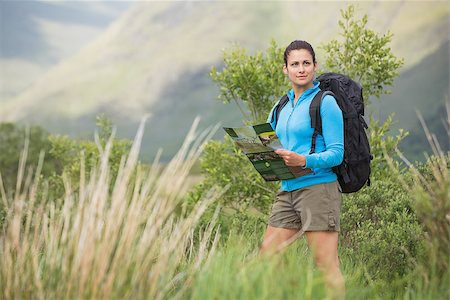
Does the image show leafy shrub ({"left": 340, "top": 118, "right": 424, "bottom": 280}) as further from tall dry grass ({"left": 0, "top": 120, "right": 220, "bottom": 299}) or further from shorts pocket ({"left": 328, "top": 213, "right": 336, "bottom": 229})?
tall dry grass ({"left": 0, "top": 120, "right": 220, "bottom": 299})

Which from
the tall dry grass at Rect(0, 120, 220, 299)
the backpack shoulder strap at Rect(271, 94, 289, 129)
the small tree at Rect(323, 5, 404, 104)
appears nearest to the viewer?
the tall dry grass at Rect(0, 120, 220, 299)

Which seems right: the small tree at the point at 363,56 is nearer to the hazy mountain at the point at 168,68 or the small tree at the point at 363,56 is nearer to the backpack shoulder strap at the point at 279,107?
the backpack shoulder strap at the point at 279,107

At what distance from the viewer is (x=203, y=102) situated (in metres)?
168

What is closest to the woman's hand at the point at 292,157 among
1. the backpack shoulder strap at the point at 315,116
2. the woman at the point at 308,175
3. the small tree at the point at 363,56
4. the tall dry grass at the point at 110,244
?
the woman at the point at 308,175

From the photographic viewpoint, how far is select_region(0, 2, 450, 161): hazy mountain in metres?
150

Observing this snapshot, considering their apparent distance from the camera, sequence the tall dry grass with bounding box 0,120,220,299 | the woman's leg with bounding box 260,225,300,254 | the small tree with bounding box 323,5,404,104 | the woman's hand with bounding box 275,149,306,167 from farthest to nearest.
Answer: the small tree with bounding box 323,5,404,104, the woman's leg with bounding box 260,225,300,254, the woman's hand with bounding box 275,149,306,167, the tall dry grass with bounding box 0,120,220,299

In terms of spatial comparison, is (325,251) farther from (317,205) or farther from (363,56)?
(363,56)

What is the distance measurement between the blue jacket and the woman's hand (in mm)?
34

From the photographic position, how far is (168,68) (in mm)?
173750

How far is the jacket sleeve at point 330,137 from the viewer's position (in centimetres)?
418

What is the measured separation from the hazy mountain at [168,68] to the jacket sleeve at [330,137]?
131222mm

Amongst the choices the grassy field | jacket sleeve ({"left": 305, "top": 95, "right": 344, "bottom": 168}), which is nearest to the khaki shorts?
jacket sleeve ({"left": 305, "top": 95, "right": 344, "bottom": 168})

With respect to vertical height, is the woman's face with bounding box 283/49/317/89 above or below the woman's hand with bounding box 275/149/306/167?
above

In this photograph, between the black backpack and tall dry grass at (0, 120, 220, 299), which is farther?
the black backpack
